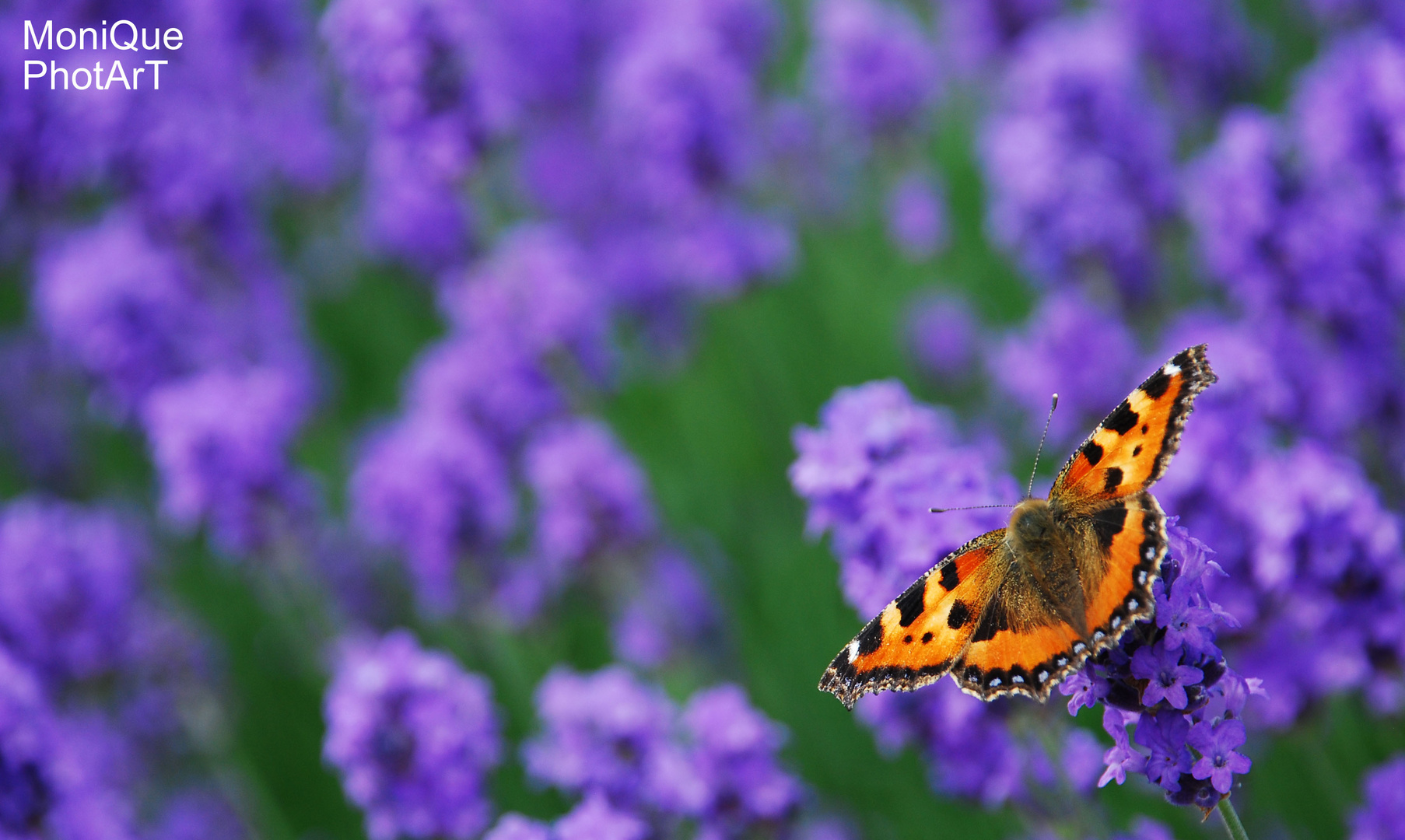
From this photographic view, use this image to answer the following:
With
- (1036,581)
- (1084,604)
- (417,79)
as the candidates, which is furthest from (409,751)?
(417,79)

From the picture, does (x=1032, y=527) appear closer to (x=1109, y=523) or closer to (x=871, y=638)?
(x=1109, y=523)

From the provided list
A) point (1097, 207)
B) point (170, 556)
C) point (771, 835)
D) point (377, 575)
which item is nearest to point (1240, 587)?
point (771, 835)

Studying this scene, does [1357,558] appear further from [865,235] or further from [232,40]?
[232,40]

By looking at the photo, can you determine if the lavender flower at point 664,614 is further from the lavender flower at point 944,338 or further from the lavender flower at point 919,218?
the lavender flower at point 919,218

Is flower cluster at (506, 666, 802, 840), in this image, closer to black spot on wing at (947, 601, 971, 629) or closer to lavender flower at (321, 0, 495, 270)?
black spot on wing at (947, 601, 971, 629)

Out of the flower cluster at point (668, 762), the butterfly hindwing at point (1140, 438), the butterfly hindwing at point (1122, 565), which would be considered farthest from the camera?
the flower cluster at point (668, 762)

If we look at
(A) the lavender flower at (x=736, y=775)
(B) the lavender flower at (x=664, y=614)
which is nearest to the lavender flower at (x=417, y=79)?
(B) the lavender flower at (x=664, y=614)

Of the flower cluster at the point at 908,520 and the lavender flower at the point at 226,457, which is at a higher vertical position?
the lavender flower at the point at 226,457

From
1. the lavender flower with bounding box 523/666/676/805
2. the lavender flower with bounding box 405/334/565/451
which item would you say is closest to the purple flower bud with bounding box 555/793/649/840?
the lavender flower with bounding box 523/666/676/805
